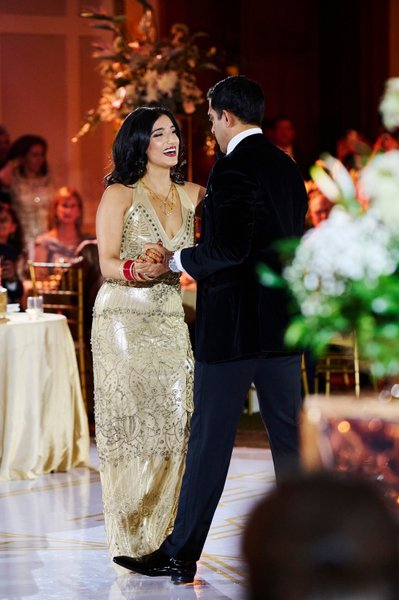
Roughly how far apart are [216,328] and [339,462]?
1.75m

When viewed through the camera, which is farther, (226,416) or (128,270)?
(128,270)

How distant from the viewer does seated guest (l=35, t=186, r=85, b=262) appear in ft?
34.0

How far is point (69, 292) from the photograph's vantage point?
7871 mm

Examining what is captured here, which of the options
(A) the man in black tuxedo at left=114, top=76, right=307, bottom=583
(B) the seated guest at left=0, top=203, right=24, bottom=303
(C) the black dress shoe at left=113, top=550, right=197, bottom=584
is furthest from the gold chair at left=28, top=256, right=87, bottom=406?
(A) the man in black tuxedo at left=114, top=76, right=307, bottom=583

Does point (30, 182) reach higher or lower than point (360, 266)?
higher

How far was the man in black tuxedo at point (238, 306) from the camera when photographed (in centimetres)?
373

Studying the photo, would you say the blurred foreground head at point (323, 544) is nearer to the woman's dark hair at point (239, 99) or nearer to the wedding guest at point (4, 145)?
the woman's dark hair at point (239, 99)

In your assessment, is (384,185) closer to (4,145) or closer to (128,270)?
(128,270)

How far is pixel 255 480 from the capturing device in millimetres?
6234

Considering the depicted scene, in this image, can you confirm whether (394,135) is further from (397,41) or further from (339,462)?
(339,462)

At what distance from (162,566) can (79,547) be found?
0.74m

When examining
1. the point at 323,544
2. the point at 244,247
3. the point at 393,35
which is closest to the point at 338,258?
the point at 323,544

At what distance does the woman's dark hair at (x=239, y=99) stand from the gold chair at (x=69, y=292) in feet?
13.0

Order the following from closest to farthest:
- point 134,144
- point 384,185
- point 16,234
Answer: point 384,185 < point 134,144 < point 16,234
